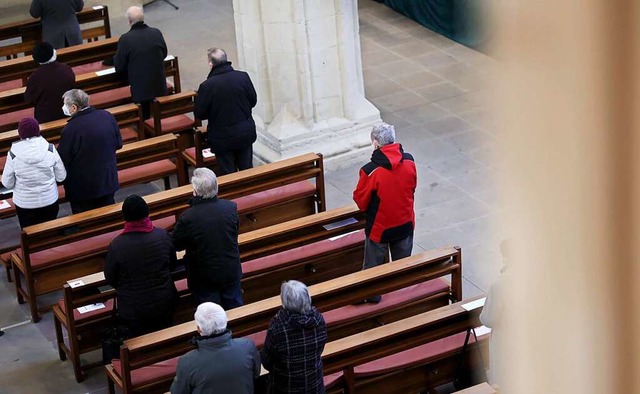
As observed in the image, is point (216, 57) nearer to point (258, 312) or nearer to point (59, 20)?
point (258, 312)

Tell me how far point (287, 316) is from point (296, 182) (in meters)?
3.92

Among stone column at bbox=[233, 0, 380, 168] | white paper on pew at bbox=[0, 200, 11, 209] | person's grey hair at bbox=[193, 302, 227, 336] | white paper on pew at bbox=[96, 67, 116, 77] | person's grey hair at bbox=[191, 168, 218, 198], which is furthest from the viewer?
white paper on pew at bbox=[96, 67, 116, 77]

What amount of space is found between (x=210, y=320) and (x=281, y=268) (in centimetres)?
264

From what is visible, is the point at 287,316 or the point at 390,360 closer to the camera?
the point at 287,316

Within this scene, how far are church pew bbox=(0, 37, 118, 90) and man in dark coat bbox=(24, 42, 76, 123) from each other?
2.02 metres

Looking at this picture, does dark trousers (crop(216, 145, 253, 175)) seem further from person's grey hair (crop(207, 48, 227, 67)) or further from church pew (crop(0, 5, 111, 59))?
church pew (crop(0, 5, 111, 59))

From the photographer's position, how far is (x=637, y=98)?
35 centimetres

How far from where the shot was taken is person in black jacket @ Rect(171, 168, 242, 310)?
657 cm

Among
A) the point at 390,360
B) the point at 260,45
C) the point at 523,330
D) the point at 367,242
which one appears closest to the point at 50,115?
the point at 260,45

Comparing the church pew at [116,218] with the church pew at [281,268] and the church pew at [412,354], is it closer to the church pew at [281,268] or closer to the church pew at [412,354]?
the church pew at [281,268]

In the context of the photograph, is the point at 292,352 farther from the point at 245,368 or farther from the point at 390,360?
the point at 390,360

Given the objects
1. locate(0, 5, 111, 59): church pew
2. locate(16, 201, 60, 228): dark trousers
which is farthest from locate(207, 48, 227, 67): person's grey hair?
locate(0, 5, 111, 59): church pew

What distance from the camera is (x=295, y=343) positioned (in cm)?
529

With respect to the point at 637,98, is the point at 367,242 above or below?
below
